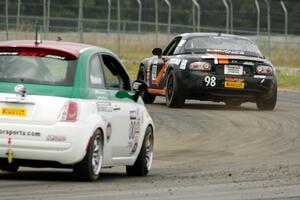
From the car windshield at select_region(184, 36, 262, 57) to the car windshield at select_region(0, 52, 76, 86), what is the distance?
11.3 metres

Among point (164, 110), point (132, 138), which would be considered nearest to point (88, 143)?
point (132, 138)

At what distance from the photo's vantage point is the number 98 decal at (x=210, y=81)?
884 inches

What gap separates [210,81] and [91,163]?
37.3 ft

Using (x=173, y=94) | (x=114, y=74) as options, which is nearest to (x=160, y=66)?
(x=173, y=94)

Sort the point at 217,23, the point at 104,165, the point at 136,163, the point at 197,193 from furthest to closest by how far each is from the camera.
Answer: the point at 217,23, the point at 136,163, the point at 104,165, the point at 197,193

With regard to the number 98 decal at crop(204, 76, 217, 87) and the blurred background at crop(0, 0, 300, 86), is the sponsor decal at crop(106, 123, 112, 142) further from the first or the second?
the blurred background at crop(0, 0, 300, 86)

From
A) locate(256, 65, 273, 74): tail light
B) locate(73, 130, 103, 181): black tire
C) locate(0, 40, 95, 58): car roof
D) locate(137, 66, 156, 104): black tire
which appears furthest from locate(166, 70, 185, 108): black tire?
locate(73, 130, 103, 181): black tire

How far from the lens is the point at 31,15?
46469 millimetres

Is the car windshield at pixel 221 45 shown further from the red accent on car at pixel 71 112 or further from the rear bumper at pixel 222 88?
the red accent on car at pixel 71 112

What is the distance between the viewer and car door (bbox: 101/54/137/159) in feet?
39.4

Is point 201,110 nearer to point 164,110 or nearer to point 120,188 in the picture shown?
point 164,110

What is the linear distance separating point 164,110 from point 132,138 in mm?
10129

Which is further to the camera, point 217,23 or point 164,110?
point 217,23

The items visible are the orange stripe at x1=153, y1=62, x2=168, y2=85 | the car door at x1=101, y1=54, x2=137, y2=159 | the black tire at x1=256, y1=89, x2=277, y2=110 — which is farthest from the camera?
the orange stripe at x1=153, y1=62, x2=168, y2=85
